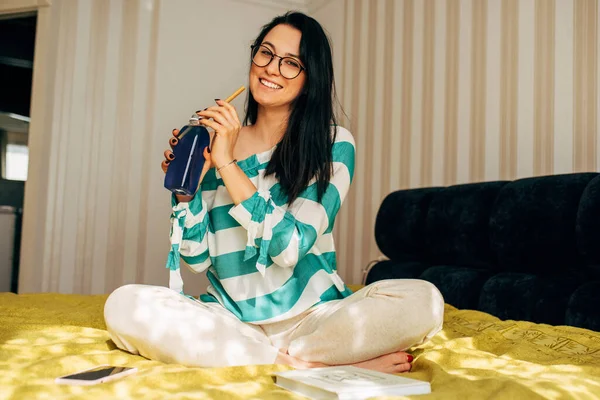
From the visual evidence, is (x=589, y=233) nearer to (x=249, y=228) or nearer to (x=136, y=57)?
(x=249, y=228)

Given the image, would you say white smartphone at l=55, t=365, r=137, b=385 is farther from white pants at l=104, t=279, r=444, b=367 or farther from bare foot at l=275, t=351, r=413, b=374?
bare foot at l=275, t=351, r=413, b=374

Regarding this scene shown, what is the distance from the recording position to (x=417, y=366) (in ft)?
3.85

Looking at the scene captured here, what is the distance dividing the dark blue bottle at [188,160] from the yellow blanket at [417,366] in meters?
0.38

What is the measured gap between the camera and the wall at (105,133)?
11.9ft

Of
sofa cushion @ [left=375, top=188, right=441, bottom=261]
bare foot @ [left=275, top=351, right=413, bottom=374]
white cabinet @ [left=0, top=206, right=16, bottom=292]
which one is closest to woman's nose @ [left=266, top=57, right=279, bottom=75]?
bare foot @ [left=275, top=351, right=413, bottom=374]

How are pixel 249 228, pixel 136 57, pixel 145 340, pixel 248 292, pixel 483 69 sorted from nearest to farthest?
pixel 145 340, pixel 249 228, pixel 248 292, pixel 483 69, pixel 136 57

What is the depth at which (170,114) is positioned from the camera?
12.7ft

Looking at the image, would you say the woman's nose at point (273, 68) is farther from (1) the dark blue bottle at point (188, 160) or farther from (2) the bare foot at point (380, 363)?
(2) the bare foot at point (380, 363)

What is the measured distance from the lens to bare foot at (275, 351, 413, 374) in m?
1.17

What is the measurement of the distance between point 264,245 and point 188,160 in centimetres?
25

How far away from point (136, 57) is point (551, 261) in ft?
9.84

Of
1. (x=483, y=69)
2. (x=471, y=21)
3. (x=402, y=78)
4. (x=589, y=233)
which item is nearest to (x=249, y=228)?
(x=589, y=233)

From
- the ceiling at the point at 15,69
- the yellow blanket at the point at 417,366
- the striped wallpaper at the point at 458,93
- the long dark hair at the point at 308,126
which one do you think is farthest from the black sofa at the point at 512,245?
A: the ceiling at the point at 15,69

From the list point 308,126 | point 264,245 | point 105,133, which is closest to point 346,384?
point 264,245
